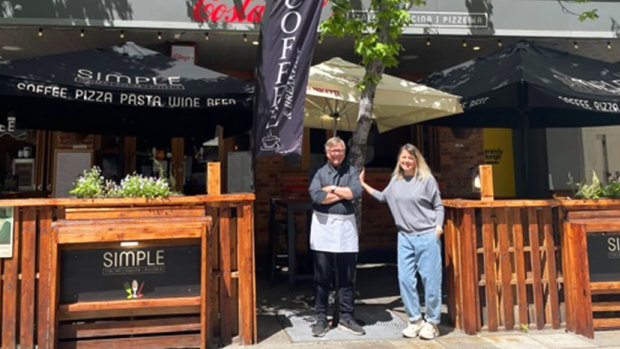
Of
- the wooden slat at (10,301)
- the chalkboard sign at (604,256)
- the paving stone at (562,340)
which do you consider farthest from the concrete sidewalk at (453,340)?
the wooden slat at (10,301)

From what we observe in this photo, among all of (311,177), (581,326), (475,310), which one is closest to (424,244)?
(475,310)

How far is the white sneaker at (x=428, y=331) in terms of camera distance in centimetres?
407

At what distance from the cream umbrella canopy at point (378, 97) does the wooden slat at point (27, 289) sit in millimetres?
3017

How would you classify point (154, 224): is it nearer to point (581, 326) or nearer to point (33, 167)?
point (581, 326)

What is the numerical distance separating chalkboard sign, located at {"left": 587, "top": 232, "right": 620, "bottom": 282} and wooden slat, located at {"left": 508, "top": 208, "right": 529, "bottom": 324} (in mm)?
635

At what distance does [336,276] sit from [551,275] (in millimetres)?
2200

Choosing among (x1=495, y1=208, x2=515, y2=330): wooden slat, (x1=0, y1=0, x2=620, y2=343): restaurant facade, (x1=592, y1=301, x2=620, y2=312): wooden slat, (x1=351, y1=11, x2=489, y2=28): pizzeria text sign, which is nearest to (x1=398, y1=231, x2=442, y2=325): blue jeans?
(x1=495, y1=208, x2=515, y2=330): wooden slat

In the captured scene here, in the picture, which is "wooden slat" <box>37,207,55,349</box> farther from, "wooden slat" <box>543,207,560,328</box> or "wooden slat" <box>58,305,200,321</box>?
"wooden slat" <box>543,207,560,328</box>

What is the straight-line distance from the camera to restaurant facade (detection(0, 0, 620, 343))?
655cm

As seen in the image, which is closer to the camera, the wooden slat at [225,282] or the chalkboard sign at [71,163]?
the wooden slat at [225,282]

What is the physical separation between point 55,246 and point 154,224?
79 centimetres

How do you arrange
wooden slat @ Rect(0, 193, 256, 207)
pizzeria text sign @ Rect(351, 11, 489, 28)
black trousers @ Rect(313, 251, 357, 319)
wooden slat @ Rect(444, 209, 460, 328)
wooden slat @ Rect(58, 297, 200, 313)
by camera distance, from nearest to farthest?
wooden slat @ Rect(58, 297, 200, 313) → wooden slat @ Rect(0, 193, 256, 207) → black trousers @ Rect(313, 251, 357, 319) → wooden slat @ Rect(444, 209, 460, 328) → pizzeria text sign @ Rect(351, 11, 489, 28)

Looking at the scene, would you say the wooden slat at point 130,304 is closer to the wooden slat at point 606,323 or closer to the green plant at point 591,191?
the wooden slat at point 606,323

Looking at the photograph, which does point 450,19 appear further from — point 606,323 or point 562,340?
point 562,340
